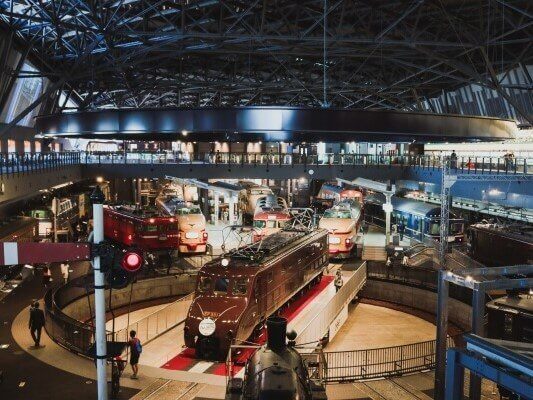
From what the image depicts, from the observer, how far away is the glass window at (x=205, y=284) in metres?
18.5

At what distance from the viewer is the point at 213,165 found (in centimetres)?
4778

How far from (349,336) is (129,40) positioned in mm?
28531

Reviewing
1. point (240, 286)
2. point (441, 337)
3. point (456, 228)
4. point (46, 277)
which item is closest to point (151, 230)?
point (46, 277)

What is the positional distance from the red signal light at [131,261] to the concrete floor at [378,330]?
1601 centimetres

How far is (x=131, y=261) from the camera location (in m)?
7.26

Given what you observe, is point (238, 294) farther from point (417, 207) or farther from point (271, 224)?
point (417, 207)

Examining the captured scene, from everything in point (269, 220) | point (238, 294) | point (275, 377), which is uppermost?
point (275, 377)

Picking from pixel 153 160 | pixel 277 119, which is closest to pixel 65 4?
pixel 153 160

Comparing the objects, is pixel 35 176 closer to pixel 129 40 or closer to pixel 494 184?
pixel 129 40

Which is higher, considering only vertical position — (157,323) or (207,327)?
(207,327)

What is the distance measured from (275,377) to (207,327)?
8.17m

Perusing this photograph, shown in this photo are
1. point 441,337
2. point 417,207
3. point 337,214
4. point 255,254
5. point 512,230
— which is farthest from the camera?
point 417,207

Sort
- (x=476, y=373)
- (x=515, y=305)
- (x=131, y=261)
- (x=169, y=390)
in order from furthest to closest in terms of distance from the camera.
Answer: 1. (x=515, y=305)
2. (x=169, y=390)
3. (x=131, y=261)
4. (x=476, y=373)

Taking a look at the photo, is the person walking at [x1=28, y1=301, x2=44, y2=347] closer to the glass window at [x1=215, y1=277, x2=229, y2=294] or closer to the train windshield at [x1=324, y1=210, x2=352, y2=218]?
the glass window at [x1=215, y1=277, x2=229, y2=294]
